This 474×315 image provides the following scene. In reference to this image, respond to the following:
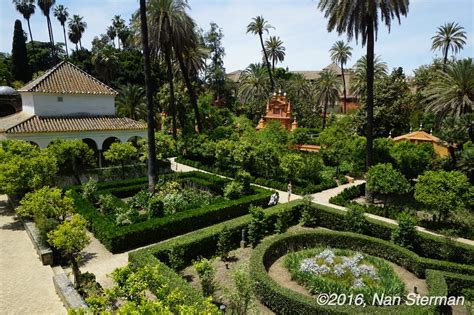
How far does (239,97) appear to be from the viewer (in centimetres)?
5891

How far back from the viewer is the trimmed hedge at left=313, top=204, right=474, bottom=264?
1499 centimetres

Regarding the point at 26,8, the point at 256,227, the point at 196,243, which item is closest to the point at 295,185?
the point at 256,227

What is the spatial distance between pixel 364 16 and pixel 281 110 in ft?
88.3

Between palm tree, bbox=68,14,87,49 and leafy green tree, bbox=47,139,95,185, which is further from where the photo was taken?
palm tree, bbox=68,14,87,49

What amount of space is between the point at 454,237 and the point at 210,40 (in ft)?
197

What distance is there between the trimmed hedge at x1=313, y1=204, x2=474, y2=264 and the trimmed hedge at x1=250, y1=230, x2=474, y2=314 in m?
1.34

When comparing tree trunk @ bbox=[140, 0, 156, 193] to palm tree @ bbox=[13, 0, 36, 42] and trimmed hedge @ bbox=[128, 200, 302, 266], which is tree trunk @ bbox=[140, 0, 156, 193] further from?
palm tree @ bbox=[13, 0, 36, 42]

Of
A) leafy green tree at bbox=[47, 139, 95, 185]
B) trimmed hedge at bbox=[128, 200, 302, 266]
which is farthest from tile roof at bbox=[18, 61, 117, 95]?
trimmed hedge at bbox=[128, 200, 302, 266]

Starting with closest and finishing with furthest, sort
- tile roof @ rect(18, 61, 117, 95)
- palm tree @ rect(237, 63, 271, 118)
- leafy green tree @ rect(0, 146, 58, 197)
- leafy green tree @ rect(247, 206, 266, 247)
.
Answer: leafy green tree @ rect(247, 206, 266, 247)
leafy green tree @ rect(0, 146, 58, 197)
tile roof @ rect(18, 61, 117, 95)
palm tree @ rect(237, 63, 271, 118)

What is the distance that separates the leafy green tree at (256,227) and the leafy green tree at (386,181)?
315 inches

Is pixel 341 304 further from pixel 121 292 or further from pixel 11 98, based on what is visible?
pixel 11 98

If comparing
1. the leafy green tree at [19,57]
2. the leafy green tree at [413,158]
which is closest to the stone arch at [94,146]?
the leafy green tree at [413,158]

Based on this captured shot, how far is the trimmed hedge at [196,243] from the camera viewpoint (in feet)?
44.3

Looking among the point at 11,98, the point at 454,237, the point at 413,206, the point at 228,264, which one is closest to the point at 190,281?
the point at 228,264
